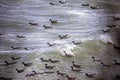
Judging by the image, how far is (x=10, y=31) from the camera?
1.87 m

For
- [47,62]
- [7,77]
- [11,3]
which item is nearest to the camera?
[7,77]

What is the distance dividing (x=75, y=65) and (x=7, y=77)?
54 centimetres

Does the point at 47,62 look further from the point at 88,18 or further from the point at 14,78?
the point at 88,18

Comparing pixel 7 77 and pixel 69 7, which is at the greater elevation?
pixel 69 7

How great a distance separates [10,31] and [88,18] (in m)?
0.68

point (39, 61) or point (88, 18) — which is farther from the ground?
point (88, 18)

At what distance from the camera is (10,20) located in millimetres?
1903

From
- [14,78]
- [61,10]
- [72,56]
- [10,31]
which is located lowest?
[14,78]

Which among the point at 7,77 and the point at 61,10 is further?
the point at 61,10

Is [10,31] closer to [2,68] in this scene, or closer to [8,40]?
[8,40]

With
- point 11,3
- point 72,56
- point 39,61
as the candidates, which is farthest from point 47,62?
point 11,3

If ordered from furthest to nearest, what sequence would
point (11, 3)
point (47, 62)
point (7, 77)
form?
point (11, 3) → point (47, 62) → point (7, 77)

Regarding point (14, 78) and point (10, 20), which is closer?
point (14, 78)

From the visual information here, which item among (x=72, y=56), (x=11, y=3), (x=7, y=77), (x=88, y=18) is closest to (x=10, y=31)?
(x=11, y=3)
